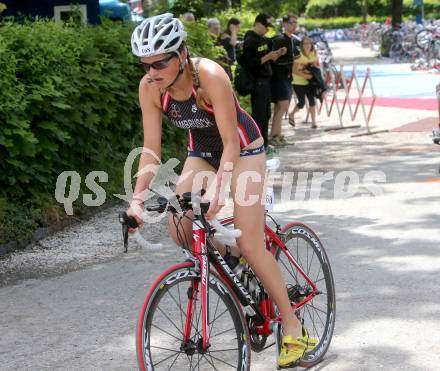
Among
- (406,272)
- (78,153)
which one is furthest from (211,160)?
(78,153)

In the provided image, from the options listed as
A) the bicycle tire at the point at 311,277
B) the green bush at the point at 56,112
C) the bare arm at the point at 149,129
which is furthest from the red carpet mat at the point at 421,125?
the bare arm at the point at 149,129

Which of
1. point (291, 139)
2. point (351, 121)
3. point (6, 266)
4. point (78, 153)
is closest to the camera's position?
point (6, 266)

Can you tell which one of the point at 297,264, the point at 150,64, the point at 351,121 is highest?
the point at 150,64

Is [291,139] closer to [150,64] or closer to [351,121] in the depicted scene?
[351,121]

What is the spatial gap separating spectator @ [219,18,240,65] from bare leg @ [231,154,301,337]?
1327cm

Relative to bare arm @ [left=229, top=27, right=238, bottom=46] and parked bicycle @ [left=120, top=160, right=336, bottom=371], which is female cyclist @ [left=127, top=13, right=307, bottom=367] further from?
bare arm @ [left=229, top=27, right=238, bottom=46]

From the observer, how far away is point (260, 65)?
1459cm

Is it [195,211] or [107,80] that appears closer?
[195,211]

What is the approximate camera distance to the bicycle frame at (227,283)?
4520 mm

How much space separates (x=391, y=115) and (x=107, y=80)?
954 centimetres

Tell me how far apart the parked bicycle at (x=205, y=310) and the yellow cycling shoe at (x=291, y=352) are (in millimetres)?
61

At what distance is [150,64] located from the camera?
452 cm

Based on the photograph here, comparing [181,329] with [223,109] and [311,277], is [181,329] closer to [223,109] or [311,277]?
[223,109]

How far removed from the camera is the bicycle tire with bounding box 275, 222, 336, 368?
214 inches
